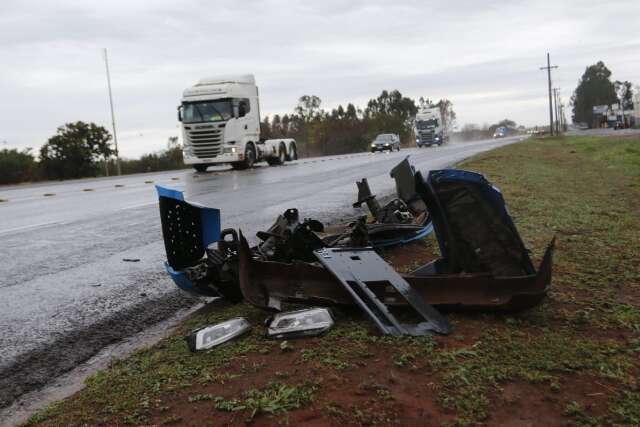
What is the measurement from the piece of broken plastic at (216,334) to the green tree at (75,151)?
111ft

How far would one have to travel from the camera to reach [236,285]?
12.8ft

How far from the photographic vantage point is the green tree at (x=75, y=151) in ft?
111

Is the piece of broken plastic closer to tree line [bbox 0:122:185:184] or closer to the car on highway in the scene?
tree line [bbox 0:122:185:184]

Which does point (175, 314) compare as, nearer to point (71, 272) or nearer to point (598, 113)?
point (71, 272)

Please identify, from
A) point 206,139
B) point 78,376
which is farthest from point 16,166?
point 78,376

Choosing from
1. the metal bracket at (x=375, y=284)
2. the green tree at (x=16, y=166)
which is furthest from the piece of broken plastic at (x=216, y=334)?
the green tree at (x=16, y=166)

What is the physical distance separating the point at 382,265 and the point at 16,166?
1272 inches

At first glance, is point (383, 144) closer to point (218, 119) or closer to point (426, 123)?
point (426, 123)

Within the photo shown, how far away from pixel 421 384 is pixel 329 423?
0.46m

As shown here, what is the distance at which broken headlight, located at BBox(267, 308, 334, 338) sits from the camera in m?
3.09

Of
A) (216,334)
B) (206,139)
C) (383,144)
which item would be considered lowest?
(216,334)

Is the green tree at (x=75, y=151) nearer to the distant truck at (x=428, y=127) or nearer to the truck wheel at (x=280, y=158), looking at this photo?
the truck wheel at (x=280, y=158)

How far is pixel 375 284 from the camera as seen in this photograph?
3.37m

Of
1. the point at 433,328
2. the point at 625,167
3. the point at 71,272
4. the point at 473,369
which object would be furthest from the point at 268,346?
the point at 625,167
